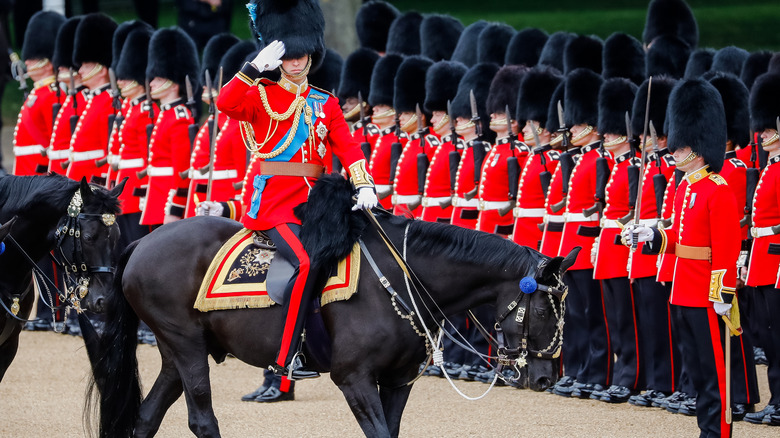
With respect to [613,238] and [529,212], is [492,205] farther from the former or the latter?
[613,238]

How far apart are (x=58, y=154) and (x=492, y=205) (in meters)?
3.32

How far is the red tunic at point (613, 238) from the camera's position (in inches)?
271

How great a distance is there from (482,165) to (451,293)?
2941 millimetres

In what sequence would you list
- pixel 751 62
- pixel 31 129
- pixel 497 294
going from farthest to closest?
1. pixel 31 129
2. pixel 751 62
3. pixel 497 294

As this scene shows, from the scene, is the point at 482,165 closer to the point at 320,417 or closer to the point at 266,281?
the point at 320,417

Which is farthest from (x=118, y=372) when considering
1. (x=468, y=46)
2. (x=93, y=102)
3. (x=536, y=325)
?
(x=468, y=46)

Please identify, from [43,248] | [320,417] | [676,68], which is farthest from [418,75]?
[43,248]

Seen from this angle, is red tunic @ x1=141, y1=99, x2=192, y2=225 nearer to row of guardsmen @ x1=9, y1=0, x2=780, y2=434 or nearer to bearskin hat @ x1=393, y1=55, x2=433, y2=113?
row of guardsmen @ x1=9, y1=0, x2=780, y2=434

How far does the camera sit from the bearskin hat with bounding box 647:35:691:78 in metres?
8.80

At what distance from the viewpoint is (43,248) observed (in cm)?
580

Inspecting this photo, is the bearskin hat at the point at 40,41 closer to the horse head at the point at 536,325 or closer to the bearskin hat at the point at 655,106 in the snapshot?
the bearskin hat at the point at 655,106

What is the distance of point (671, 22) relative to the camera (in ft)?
30.6

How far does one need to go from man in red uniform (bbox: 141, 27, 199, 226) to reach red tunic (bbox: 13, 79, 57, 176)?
123cm

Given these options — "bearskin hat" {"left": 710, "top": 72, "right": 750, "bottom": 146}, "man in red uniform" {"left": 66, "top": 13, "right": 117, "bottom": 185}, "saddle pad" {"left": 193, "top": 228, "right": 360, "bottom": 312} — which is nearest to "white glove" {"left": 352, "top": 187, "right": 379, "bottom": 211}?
"saddle pad" {"left": 193, "top": 228, "right": 360, "bottom": 312}
